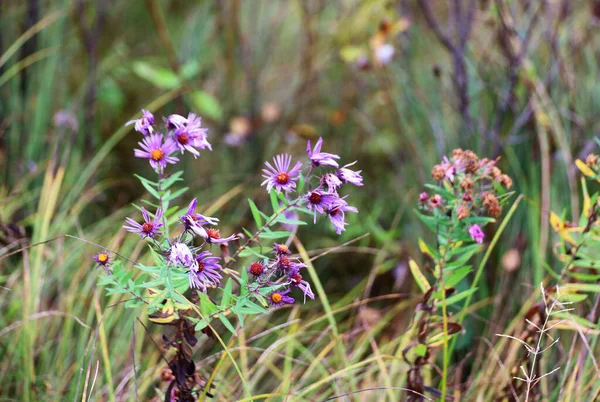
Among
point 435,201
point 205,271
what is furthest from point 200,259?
point 435,201

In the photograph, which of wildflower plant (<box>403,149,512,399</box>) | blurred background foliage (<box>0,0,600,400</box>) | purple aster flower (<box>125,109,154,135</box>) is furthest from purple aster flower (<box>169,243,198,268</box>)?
blurred background foliage (<box>0,0,600,400</box>)

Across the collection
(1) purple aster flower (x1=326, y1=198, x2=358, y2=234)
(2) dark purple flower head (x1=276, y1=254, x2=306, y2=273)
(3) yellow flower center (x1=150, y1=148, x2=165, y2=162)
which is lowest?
(2) dark purple flower head (x1=276, y1=254, x2=306, y2=273)

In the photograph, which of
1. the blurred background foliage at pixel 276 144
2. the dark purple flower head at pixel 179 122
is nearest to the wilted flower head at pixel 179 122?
the dark purple flower head at pixel 179 122

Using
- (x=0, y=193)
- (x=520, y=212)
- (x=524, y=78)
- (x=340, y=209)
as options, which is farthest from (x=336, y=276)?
(x=340, y=209)

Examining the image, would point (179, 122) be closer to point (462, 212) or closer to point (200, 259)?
point (200, 259)

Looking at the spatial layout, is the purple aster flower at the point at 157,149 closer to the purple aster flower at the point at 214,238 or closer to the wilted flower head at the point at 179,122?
the wilted flower head at the point at 179,122

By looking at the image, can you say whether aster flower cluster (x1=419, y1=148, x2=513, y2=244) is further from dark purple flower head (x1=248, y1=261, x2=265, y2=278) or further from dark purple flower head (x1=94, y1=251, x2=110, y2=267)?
dark purple flower head (x1=94, y1=251, x2=110, y2=267)
